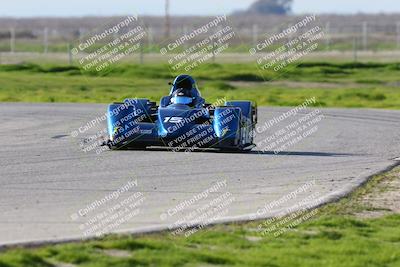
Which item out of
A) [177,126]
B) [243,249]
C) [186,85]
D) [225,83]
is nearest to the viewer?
[243,249]

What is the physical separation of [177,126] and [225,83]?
23554 mm

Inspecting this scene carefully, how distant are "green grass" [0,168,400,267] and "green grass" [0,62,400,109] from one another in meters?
22.9

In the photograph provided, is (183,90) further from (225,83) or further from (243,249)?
(225,83)

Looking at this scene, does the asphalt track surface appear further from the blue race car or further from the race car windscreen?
the race car windscreen

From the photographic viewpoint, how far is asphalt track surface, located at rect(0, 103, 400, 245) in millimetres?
11492

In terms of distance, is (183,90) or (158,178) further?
(183,90)

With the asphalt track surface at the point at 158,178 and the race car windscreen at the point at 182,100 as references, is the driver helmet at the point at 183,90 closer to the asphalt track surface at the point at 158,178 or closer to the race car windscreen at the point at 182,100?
the race car windscreen at the point at 182,100

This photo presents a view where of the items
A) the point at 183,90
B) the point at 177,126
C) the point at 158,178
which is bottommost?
the point at 158,178

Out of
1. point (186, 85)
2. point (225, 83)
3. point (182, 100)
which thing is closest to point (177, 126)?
point (182, 100)

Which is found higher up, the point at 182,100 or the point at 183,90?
the point at 183,90

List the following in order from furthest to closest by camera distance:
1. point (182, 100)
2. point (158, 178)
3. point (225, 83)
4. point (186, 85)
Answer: point (225, 83), point (186, 85), point (182, 100), point (158, 178)

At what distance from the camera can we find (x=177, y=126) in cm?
1834

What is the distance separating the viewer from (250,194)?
1362 cm

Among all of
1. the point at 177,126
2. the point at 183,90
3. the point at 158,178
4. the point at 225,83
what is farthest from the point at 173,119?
the point at 225,83
